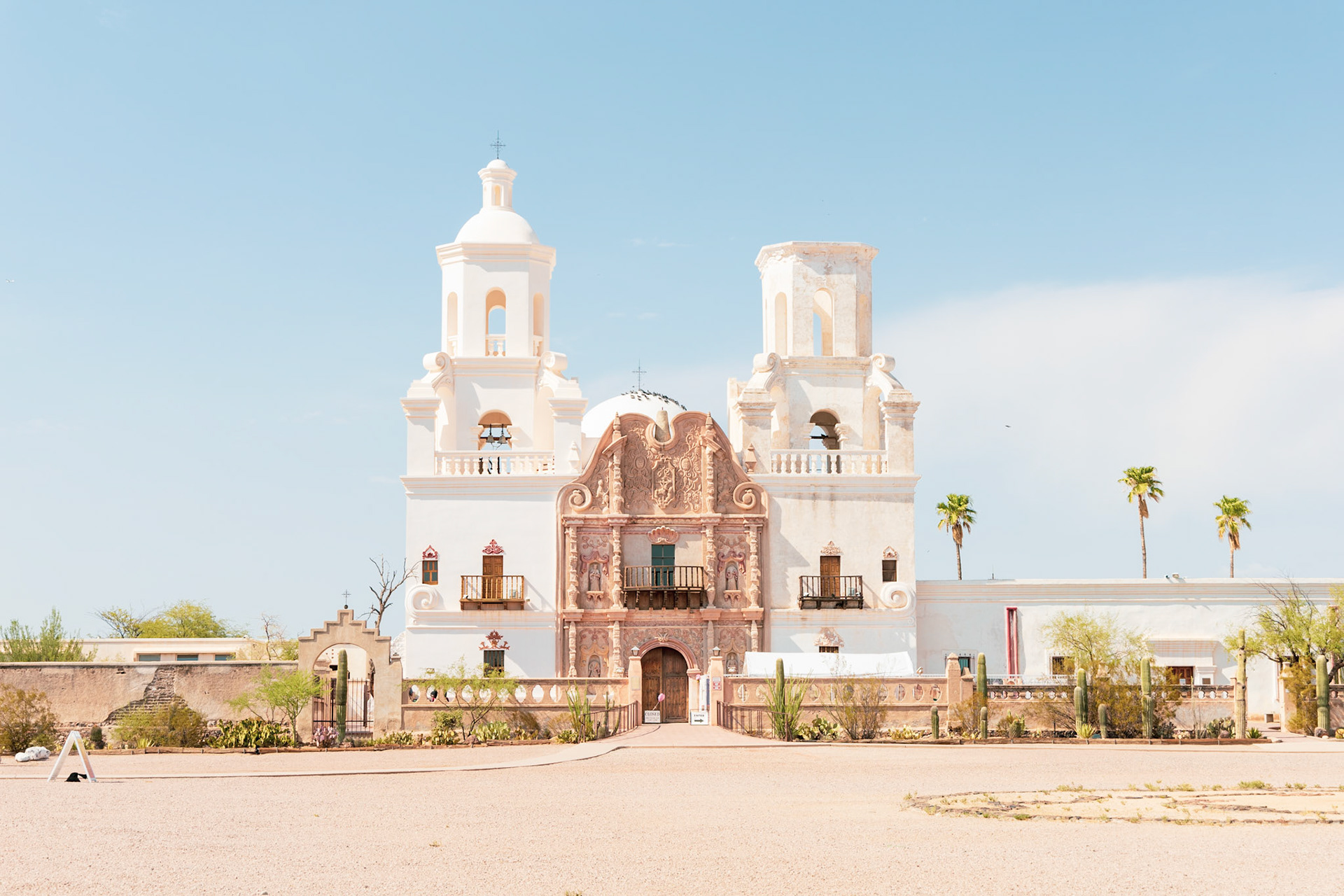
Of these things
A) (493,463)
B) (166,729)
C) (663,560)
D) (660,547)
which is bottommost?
(166,729)

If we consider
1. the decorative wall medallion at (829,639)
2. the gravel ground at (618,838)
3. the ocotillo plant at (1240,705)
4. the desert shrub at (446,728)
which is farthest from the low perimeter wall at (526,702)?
the ocotillo plant at (1240,705)

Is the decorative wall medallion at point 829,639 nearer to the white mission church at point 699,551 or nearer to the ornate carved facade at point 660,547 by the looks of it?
the white mission church at point 699,551

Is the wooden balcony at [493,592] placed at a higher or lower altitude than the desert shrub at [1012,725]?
higher

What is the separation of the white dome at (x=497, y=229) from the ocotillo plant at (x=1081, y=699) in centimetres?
2260

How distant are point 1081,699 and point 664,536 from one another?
14.5 meters

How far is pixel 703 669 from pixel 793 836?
27.6 metres

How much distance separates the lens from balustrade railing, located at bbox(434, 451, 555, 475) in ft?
140

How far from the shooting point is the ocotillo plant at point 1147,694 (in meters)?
31.5

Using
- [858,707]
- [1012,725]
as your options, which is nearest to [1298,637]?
[1012,725]

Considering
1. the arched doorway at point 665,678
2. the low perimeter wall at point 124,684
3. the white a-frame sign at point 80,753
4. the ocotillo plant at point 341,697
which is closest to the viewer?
the white a-frame sign at point 80,753

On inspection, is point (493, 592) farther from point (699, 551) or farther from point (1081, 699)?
point (1081, 699)

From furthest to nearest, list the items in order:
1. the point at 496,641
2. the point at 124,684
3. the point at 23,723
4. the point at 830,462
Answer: the point at 830,462, the point at 496,641, the point at 124,684, the point at 23,723

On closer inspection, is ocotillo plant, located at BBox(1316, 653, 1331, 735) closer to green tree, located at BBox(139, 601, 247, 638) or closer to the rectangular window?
the rectangular window

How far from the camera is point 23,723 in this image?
101 feet
